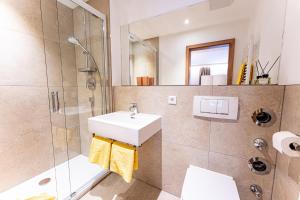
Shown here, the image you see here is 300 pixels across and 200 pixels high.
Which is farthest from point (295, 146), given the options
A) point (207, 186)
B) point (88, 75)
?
point (88, 75)

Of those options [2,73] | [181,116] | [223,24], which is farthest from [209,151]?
[2,73]

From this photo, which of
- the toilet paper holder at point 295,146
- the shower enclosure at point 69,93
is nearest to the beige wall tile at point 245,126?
the toilet paper holder at point 295,146

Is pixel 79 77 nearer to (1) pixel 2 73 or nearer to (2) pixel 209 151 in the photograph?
(1) pixel 2 73

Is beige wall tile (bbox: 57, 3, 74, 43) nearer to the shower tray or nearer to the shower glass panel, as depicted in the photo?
the shower glass panel

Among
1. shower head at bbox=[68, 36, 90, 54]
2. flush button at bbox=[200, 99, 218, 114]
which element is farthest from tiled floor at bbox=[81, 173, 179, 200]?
shower head at bbox=[68, 36, 90, 54]

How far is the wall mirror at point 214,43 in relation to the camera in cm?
96

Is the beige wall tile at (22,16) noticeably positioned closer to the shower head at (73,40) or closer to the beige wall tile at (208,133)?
the shower head at (73,40)

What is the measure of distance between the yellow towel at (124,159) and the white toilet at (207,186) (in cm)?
42

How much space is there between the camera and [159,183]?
4.66 feet

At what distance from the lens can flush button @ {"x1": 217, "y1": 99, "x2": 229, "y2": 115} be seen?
1.00m

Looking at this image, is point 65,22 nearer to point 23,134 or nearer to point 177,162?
point 23,134

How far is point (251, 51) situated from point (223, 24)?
319 mm

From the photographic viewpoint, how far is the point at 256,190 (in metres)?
0.97

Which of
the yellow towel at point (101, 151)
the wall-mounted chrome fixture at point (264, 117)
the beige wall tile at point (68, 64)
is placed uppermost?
Result: the beige wall tile at point (68, 64)
